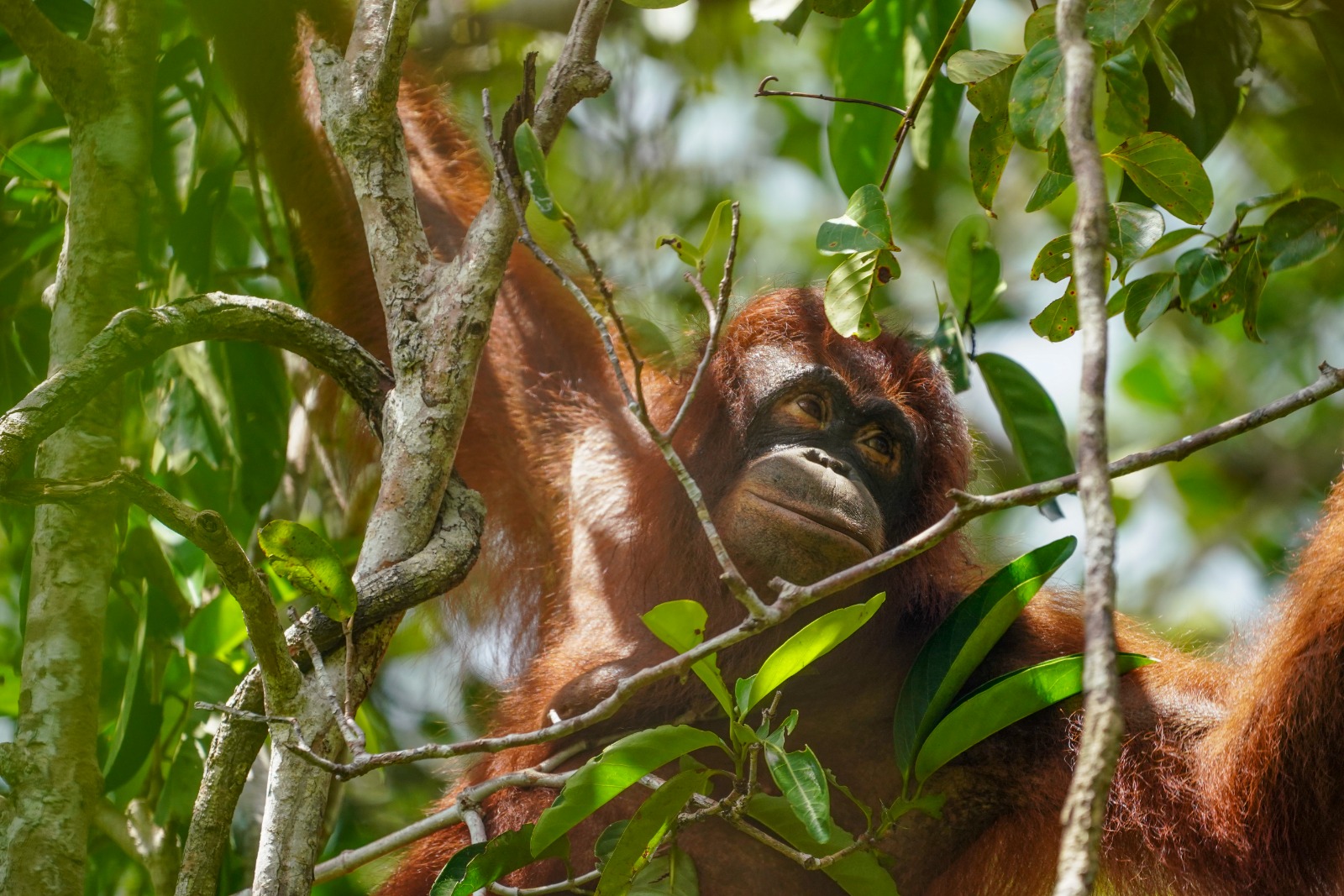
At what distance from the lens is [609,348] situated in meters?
2.27

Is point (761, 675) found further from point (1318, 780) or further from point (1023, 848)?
point (1318, 780)

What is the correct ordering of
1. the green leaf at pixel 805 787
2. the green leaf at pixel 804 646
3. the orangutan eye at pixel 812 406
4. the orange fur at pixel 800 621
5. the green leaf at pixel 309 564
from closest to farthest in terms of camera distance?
the green leaf at pixel 805 787 → the green leaf at pixel 309 564 → the green leaf at pixel 804 646 → the orange fur at pixel 800 621 → the orangutan eye at pixel 812 406

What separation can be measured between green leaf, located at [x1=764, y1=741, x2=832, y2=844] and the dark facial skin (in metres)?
1.03

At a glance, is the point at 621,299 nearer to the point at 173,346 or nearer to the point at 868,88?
the point at 868,88

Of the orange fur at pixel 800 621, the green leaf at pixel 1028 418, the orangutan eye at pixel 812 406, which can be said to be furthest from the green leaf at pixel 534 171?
the green leaf at pixel 1028 418

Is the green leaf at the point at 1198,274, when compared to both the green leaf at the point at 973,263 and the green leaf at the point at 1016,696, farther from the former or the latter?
the green leaf at the point at 973,263

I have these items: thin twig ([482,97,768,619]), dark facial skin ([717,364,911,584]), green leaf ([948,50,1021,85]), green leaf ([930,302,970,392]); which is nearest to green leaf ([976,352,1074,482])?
green leaf ([930,302,970,392])

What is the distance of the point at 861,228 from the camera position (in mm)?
2588

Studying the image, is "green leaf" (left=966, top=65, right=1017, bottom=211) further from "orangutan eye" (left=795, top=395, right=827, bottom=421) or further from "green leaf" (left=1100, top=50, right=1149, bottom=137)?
"orangutan eye" (left=795, top=395, right=827, bottom=421)

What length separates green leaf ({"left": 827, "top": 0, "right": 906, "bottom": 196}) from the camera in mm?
4090

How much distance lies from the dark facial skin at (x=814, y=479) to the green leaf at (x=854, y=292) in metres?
0.56

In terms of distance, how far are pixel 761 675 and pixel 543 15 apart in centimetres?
361

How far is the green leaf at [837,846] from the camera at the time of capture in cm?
244

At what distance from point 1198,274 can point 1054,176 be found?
386 mm
